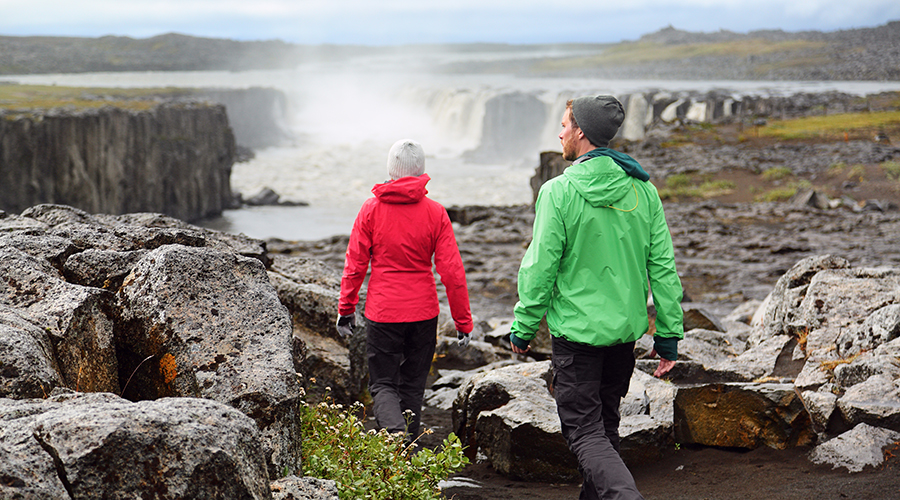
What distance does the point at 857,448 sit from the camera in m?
5.04

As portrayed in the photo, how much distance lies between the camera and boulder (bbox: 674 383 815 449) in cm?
533

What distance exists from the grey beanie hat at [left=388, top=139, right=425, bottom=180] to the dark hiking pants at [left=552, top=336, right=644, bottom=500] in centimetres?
173

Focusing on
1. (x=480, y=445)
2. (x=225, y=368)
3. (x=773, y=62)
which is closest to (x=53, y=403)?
(x=225, y=368)

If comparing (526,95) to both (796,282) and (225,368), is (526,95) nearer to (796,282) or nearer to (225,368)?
(796,282)

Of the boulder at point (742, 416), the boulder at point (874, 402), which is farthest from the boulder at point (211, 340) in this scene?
the boulder at point (874, 402)

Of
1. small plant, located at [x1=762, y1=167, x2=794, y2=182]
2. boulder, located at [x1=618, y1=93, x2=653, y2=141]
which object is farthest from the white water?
small plant, located at [x1=762, y1=167, x2=794, y2=182]

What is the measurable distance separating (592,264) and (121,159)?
37151 millimetres

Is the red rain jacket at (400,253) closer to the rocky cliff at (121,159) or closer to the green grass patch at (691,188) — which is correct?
the green grass patch at (691,188)

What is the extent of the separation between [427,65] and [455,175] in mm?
128166

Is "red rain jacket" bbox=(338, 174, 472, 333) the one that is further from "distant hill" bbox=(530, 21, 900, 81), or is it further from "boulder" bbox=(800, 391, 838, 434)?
"distant hill" bbox=(530, 21, 900, 81)

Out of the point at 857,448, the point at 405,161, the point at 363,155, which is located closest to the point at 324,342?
the point at 405,161

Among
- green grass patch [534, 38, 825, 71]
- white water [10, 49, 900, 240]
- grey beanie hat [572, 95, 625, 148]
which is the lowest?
white water [10, 49, 900, 240]

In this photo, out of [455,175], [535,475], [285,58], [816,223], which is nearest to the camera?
[535,475]

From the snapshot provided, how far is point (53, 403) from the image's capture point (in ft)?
9.45
